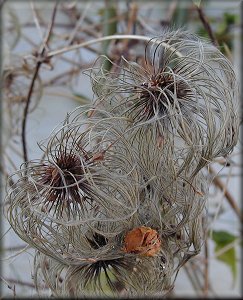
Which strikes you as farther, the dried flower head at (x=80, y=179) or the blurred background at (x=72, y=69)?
the blurred background at (x=72, y=69)

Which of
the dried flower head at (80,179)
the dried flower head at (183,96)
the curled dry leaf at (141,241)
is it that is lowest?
the curled dry leaf at (141,241)

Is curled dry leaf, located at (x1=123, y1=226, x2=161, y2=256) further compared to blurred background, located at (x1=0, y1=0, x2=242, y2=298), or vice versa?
blurred background, located at (x1=0, y1=0, x2=242, y2=298)

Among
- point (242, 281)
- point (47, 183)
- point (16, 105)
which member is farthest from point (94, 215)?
point (242, 281)

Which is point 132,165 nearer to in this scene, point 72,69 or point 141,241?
point 141,241

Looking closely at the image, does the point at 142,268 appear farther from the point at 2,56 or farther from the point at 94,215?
the point at 2,56

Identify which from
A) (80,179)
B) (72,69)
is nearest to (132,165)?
(80,179)

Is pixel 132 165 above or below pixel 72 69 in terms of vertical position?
below
